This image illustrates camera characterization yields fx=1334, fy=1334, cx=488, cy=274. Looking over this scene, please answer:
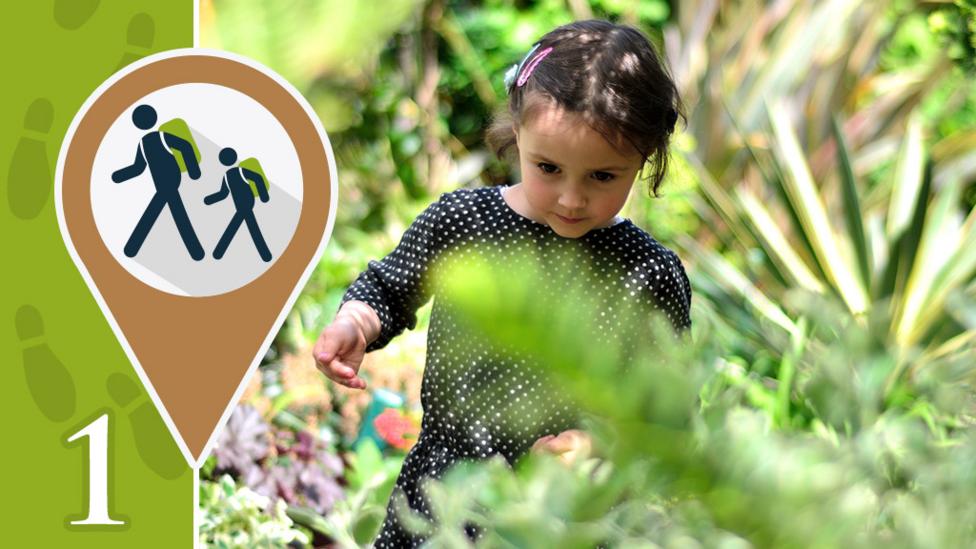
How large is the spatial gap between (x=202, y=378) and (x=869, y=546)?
269cm

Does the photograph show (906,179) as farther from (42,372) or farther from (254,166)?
(42,372)

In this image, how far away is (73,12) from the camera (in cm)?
368

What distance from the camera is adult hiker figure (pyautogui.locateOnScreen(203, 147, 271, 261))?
332cm

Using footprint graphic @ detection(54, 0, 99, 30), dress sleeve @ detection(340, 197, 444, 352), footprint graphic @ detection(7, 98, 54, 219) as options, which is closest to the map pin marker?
footprint graphic @ detection(7, 98, 54, 219)

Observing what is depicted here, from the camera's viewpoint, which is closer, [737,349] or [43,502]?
[43,502]

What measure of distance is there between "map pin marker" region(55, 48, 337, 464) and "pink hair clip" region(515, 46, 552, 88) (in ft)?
4.18

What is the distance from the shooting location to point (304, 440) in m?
3.60

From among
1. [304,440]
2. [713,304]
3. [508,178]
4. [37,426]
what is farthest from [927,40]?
[37,426]

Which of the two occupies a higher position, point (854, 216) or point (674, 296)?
point (674, 296)

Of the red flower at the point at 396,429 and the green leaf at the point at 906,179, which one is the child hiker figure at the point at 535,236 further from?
the green leaf at the point at 906,179

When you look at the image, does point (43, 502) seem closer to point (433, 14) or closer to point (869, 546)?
point (869, 546)

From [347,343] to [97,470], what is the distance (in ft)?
5.52

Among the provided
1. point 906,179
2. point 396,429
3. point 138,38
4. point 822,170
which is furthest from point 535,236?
point 822,170

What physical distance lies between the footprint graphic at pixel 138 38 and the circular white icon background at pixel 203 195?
40 cm
